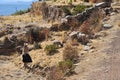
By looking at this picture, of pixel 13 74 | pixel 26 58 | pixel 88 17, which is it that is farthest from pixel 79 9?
pixel 13 74

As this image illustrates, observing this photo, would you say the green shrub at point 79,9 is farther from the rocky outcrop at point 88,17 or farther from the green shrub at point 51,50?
the green shrub at point 51,50

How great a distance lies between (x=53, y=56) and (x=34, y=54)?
271 cm

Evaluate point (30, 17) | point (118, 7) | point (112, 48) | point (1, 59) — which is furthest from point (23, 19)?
point (112, 48)

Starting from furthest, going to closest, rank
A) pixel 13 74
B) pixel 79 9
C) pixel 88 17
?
1. pixel 79 9
2. pixel 88 17
3. pixel 13 74

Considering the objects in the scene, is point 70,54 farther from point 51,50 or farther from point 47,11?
point 47,11

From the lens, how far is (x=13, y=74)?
2383 cm

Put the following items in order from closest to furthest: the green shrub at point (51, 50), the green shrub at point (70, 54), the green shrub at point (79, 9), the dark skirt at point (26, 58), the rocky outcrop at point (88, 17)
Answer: the green shrub at point (70, 54)
the dark skirt at point (26, 58)
the green shrub at point (51, 50)
the rocky outcrop at point (88, 17)
the green shrub at point (79, 9)

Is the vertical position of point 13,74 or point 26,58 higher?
point 26,58

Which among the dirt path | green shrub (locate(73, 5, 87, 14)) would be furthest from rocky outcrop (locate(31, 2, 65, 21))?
the dirt path

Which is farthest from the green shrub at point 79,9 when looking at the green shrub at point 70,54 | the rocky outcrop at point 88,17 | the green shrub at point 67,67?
the green shrub at point 67,67

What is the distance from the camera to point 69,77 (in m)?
19.5

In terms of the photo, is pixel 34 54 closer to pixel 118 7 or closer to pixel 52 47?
pixel 52 47

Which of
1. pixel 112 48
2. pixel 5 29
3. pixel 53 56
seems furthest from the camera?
A: pixel 5 29

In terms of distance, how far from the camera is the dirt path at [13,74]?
22.8m
